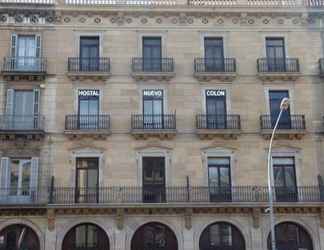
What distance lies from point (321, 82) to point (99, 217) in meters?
15.5

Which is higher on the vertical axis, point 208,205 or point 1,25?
point 1,25

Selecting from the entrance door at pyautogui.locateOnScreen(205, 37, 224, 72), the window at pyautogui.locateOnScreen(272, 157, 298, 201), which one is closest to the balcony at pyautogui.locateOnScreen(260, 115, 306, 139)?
the window at pyautogui.locateOnScreen(272, 157, 298, 201)

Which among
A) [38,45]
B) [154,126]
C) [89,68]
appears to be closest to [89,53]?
[89,68]

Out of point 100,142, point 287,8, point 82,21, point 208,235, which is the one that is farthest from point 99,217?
point 287,8

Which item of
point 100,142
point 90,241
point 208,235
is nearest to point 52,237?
point 90,241

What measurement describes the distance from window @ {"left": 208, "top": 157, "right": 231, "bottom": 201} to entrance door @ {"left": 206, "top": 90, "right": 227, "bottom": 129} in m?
2.04

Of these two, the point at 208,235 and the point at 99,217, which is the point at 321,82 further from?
the point at 99,217

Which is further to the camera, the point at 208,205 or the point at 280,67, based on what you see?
the point at 280,67

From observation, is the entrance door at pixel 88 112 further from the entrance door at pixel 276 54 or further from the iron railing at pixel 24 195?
the entrance door at pixel 276 54

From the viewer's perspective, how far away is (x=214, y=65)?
33.0m

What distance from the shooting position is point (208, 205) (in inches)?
1184

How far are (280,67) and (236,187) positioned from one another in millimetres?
7862

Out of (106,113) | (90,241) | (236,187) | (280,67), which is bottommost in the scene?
(90,241)

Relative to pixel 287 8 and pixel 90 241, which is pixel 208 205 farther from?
pixel 287 8
